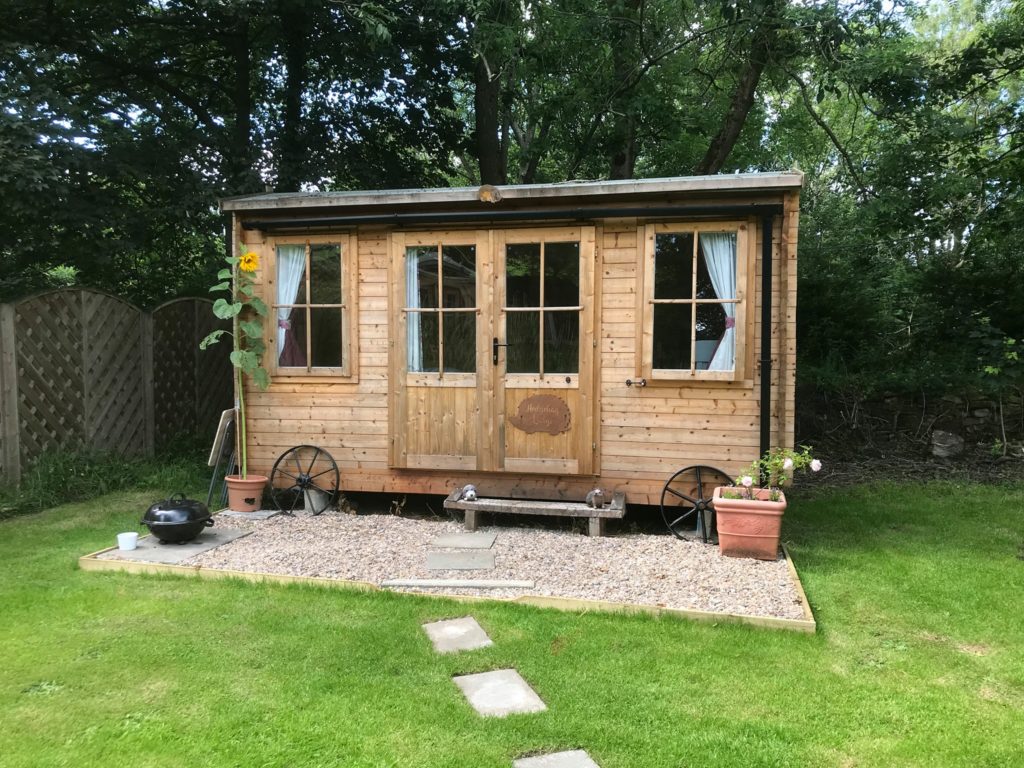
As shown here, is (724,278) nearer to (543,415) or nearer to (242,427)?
(543,415)

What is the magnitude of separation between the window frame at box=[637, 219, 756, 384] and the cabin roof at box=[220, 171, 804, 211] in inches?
A: 9.4

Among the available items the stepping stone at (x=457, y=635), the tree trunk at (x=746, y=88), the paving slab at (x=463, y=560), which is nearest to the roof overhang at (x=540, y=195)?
the paving slab at (x=463, y=560)

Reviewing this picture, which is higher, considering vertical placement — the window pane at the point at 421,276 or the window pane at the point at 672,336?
the window pane at the point at 421,276

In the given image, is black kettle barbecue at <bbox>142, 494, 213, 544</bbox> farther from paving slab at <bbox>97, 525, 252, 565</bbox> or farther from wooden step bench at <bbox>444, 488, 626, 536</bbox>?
wooden step bench at <bbox>444, 488, 626, 536</bbox>

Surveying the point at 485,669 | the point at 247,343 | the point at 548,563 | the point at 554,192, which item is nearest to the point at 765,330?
the point at 554,192

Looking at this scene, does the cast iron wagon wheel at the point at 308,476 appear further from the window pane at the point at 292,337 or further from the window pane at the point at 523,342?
the window pane at the point at 523,342

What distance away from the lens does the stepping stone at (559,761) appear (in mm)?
2121

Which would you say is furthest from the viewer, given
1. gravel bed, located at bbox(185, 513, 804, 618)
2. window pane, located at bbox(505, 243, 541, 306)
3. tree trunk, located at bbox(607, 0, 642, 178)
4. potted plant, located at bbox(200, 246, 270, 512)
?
tree trunk, located at bbox(607, 0, 642, 178)

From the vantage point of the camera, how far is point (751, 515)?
425 centimetres

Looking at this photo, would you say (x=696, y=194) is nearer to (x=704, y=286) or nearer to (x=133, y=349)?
(x=704, y=286)

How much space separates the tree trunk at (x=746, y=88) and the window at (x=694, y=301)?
381 centimetres

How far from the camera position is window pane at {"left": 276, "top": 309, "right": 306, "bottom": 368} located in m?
5.61

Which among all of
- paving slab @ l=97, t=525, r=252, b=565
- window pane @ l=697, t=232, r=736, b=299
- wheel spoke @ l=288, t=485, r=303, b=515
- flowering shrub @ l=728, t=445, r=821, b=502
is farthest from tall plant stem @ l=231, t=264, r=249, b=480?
flowering shrub @ l=728, t=445, r=821, b=502

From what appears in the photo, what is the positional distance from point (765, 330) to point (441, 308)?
7.87 feet
